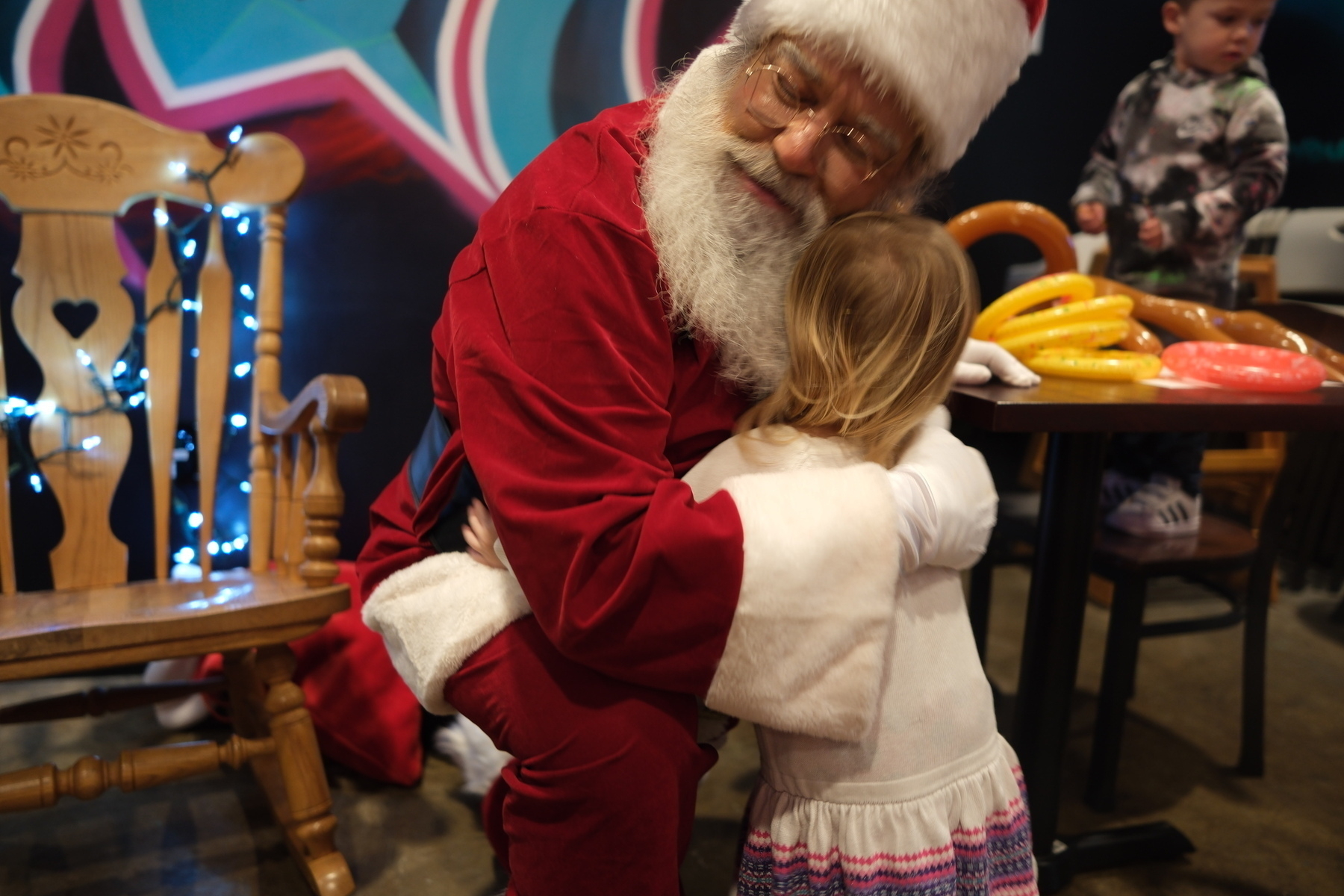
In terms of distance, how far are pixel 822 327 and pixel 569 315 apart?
319 millimetres

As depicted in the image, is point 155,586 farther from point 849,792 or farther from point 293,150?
point 849,792

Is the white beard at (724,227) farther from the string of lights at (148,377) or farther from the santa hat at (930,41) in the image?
the string of lights at (148,377)

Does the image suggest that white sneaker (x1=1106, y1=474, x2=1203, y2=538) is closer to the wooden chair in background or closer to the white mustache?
the white mustache

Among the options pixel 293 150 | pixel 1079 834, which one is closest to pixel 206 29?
pixel 293 150

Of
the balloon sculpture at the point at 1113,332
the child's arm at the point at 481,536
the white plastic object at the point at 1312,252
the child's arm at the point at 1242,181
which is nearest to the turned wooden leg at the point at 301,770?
the child's arm at the point at 481,536

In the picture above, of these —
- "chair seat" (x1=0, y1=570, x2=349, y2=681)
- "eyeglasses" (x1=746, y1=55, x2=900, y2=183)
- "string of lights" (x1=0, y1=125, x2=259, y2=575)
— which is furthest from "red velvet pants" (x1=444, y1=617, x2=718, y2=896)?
"string of lights" (x1=0, y1=125, x2=259, y2=575)

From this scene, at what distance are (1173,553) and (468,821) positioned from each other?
145cm

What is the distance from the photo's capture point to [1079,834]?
5.27 feet

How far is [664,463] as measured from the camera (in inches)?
38.0

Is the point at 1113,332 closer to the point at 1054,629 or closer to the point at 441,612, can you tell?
the point at 1054,629

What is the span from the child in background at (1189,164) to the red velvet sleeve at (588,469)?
1590mm

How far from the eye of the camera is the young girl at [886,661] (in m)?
0.96

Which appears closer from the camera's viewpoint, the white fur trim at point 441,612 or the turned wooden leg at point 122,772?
the white fur trim at point 441,612

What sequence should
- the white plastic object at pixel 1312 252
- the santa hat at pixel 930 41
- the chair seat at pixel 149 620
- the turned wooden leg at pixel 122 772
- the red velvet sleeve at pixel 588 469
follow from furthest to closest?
the white plastic object at pixel 1312 252 < the turned wooden leg at pixel 122 772 < the chair seat at pixel 149 620 < the santa hat at pixel 930 41 < the red velvet sleeve at pixel 588 469
